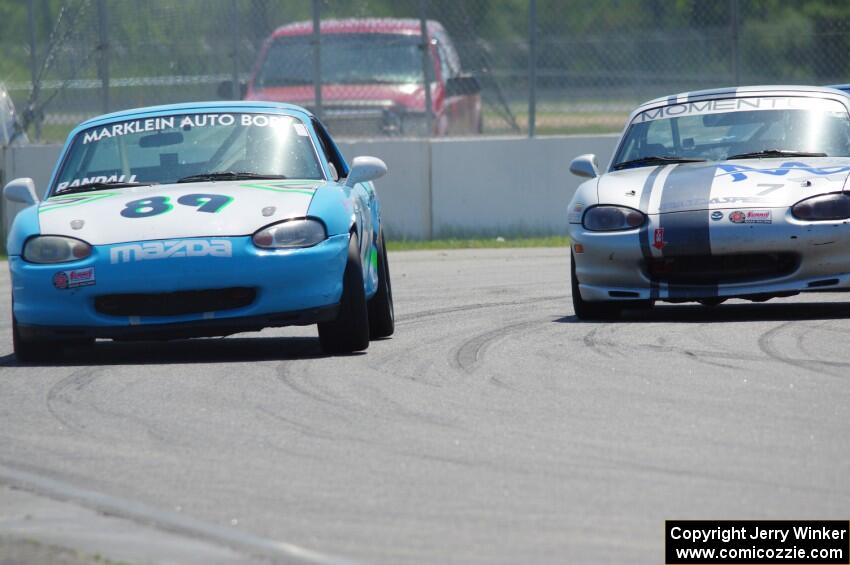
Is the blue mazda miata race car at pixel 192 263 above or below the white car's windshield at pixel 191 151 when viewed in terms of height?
below

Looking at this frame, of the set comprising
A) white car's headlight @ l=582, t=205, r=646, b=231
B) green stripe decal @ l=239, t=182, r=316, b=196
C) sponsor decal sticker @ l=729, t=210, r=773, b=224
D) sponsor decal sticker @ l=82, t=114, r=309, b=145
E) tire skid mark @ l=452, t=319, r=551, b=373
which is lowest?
tire skid mark @ l=452, t=319, r=551, b=373

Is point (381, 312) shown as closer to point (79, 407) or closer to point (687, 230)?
point (687, 230)

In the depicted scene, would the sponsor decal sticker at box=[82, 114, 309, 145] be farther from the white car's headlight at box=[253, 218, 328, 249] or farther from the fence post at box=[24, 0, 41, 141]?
the fence post at box=[24, 0, 41, 141]

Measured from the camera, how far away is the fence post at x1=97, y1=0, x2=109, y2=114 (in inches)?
663

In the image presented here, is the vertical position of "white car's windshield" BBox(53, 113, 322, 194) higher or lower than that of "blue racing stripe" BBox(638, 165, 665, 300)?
higher

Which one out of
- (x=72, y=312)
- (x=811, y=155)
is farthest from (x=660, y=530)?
(x=811, y=155)

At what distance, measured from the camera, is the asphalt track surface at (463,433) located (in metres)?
4.27

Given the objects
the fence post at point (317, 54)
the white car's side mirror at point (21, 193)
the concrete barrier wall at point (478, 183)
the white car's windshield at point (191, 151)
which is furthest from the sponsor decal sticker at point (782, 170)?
the fence post at point (317, 54)

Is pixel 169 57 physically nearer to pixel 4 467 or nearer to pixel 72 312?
pixel 72 312

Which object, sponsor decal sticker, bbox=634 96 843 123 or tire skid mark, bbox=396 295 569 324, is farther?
sponsor decal sticker, bbox=634 96 843 123

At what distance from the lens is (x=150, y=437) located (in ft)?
18.3

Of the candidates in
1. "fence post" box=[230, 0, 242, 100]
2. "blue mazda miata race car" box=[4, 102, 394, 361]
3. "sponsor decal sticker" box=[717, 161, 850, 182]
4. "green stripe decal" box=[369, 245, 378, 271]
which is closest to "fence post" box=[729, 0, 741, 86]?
"fence post" box=[230, 0, 242, 100]

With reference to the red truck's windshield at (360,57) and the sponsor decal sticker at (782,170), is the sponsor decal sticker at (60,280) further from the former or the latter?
the red truck's windshield at (360,57)

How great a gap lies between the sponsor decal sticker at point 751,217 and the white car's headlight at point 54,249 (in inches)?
135
